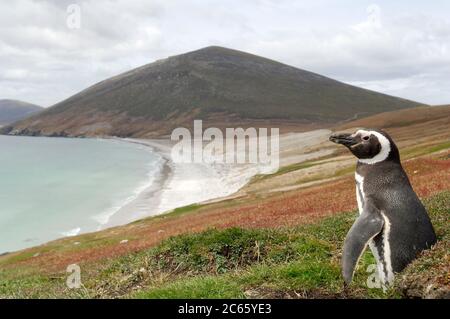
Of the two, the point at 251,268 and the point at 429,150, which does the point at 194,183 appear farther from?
the point at 251,268

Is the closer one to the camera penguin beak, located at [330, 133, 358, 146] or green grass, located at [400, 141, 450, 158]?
penguin beak, located at [330, 133, 358, 146]

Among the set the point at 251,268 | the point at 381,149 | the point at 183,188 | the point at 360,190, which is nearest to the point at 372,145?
the point at 381,149

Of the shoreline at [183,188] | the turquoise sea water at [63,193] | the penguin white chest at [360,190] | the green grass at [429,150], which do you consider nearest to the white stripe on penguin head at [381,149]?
the penguin white chest at [360,190]

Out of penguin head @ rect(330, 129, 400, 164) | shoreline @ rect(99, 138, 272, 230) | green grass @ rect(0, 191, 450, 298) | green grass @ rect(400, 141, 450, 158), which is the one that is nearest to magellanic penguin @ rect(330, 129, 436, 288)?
penguin head @ rect(330, 129, 400, 164)

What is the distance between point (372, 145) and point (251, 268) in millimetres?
3602

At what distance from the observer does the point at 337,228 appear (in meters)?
15.1

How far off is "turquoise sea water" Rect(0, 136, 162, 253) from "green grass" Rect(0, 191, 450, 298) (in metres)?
45.4

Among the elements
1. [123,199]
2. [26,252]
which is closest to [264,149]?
[123,199]

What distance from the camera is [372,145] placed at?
9.12 m

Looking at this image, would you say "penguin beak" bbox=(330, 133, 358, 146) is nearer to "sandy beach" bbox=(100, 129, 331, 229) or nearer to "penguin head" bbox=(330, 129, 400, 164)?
"penguin head" bbox=(330, 129, 400, 164)

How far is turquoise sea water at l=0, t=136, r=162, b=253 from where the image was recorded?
201 feet

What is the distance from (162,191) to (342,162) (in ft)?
92.3

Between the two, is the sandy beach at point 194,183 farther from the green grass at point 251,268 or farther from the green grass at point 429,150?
the green grass at point 251,268

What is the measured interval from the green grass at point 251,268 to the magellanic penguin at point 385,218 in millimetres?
372
